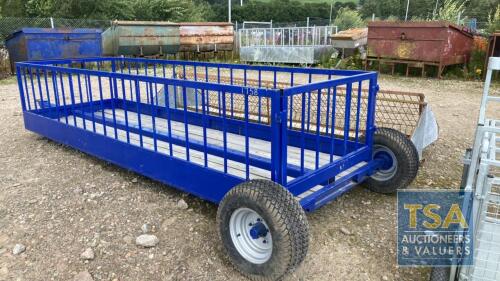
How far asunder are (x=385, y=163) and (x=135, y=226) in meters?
2.42

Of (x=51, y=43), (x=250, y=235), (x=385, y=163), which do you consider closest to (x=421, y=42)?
(x=385, y=163)

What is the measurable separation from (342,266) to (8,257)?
254 cm

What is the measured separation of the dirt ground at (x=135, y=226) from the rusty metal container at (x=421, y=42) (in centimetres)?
724

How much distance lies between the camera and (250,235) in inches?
113

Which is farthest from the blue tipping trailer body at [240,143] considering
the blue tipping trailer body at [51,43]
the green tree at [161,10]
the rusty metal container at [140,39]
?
the green tree at [161,10]

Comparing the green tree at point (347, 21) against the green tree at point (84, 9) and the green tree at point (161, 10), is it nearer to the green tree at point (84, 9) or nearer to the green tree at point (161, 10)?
the green tree at point (161, 10)

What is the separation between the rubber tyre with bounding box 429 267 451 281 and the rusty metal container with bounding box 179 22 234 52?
15.5 meters

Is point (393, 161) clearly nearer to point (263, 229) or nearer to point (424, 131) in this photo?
point (424, 131)

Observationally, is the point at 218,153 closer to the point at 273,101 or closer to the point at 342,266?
the point at 273,101

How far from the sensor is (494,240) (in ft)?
7.66

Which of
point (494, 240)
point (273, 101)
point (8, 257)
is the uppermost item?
point (273, 101)

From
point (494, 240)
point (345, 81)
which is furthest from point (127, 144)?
point (494, 240)

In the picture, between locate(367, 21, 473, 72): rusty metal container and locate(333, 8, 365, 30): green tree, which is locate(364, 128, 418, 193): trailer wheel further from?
locate(333, 8, 365, 30): green tree

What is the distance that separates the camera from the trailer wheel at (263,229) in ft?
8.37
